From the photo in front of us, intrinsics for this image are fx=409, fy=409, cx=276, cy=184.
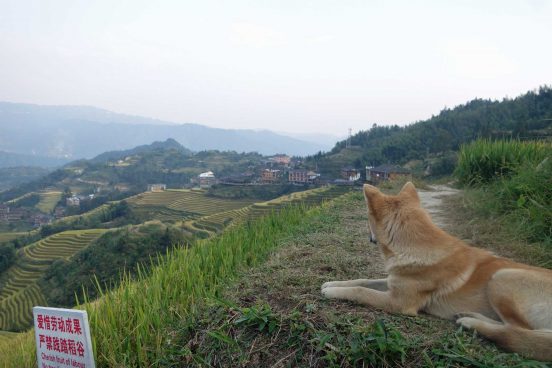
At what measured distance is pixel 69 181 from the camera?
4692 inches

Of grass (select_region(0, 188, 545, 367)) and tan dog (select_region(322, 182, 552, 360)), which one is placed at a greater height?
tan dog (select_region(322, 182, 552, 360))

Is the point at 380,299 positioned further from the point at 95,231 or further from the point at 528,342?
the point at 95,231

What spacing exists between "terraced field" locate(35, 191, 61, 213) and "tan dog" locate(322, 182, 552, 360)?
100 meters

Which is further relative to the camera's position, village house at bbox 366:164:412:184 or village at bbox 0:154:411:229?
village at bbox 0:154:411:229

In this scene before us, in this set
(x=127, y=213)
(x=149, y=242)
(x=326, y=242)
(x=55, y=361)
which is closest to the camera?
(x=55, y=361)

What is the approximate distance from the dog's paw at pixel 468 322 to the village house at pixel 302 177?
5087 centimetres

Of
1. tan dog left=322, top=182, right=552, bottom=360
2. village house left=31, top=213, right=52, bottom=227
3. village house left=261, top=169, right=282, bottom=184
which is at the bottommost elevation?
village house left=31, top=213, right=52, bottom=227

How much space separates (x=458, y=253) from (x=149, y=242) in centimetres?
3397

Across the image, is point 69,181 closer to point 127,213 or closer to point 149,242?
point 127,213

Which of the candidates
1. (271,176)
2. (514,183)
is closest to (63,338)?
(514,183)

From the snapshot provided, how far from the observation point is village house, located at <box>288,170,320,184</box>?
56362 millimetres

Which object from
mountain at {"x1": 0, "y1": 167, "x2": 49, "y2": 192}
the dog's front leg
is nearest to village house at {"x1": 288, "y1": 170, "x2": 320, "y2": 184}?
the dog's front leg

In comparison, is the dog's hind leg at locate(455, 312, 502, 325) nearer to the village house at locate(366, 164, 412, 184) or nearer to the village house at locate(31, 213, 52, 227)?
the village house at locate(366, 164, 412, 184)

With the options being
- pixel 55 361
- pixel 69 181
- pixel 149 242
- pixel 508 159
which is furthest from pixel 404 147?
pixel 69 181
